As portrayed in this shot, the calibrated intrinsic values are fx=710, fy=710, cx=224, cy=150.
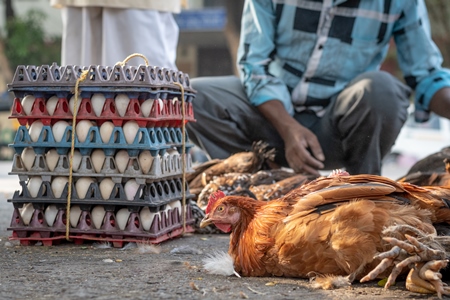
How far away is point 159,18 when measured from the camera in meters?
5.40

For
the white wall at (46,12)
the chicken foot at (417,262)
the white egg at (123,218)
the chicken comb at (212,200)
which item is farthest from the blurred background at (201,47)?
the chicken foot at (417,262)

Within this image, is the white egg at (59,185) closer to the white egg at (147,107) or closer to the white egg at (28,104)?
the white egg at (28,104)

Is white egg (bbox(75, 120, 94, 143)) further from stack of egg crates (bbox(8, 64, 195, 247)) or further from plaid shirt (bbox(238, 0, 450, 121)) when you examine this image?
plaid shirt (bbox(238, 0, 450, 121))

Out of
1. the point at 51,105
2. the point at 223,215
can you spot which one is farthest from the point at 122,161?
the point at 223,215

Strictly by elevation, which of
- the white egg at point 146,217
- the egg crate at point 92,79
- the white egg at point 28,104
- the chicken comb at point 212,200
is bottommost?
the white egg at point 146,217

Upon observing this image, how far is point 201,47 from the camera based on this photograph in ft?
91.9

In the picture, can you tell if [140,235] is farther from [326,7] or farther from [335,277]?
[326,7]

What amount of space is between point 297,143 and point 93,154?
5.09 ft

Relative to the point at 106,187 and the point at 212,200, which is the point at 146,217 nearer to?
the point at 106,187

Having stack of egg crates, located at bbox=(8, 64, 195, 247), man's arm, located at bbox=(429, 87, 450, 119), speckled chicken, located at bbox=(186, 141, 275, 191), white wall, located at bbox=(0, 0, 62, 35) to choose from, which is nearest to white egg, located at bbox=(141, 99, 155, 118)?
stack of egg crates, located at bbox=(8, 64, 195, 247)

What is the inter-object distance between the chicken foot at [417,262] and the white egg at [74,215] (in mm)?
1699

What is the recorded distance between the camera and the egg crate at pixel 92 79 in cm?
365

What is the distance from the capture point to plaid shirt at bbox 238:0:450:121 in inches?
207

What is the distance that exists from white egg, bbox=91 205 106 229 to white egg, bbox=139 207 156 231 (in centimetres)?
20
